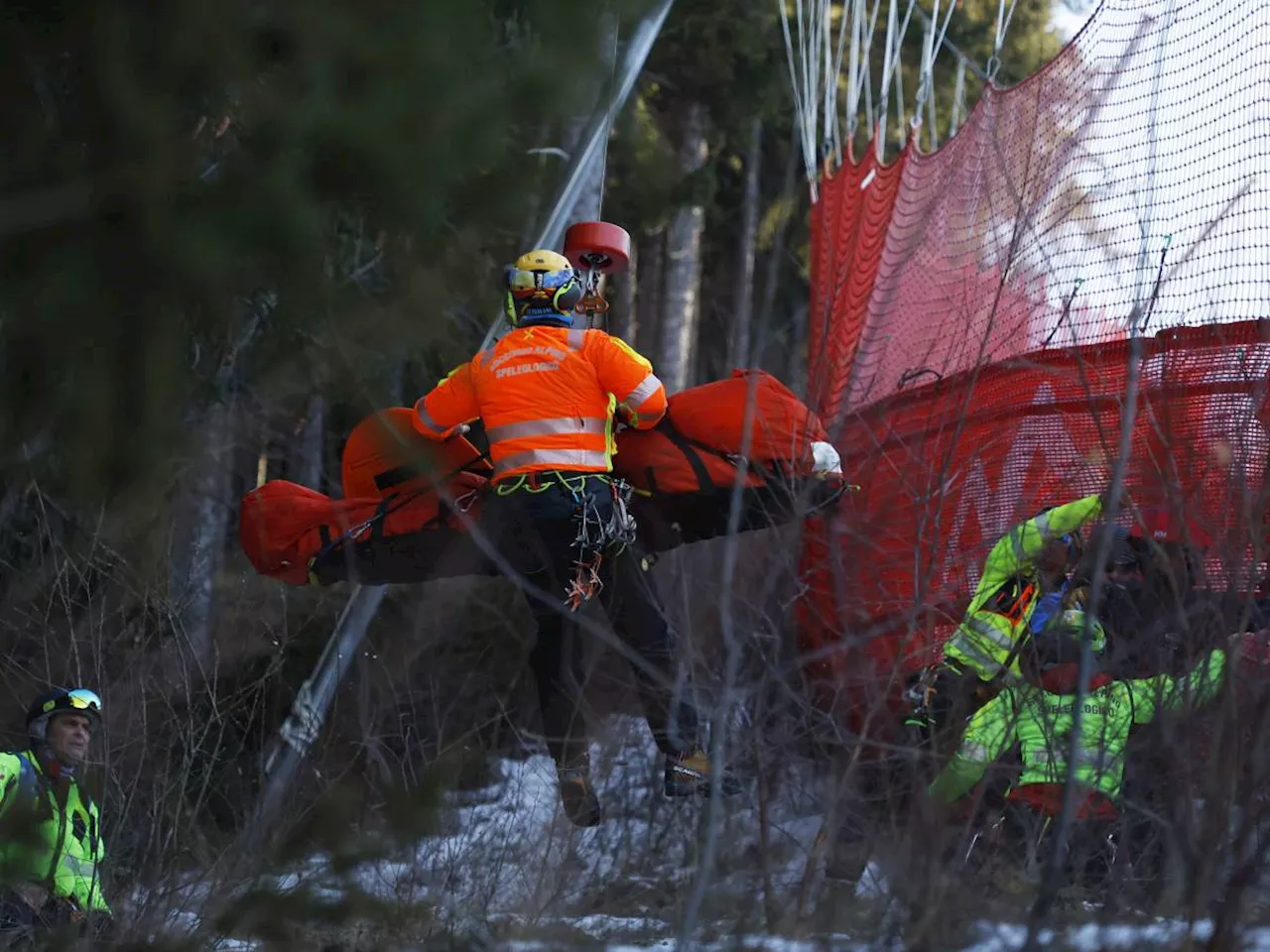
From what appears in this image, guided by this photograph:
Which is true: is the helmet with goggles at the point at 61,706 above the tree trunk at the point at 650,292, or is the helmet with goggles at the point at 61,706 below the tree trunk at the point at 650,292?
above

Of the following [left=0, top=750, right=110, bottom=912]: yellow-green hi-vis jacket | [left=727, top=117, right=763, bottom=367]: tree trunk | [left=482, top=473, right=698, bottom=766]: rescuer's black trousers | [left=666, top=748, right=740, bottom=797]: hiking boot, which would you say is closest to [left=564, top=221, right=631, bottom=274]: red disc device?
[left=727, top=117, right=763, bottom=367]: tree trunk

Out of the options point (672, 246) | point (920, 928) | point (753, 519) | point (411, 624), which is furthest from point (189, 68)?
point (672, 246)

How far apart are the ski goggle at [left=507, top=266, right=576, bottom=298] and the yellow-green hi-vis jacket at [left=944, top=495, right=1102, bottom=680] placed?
1.70 meters

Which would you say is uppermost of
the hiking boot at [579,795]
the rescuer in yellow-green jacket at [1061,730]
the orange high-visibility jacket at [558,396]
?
the orange high-visibility jacket at [558,396]

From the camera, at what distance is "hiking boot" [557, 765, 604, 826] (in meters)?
5.43

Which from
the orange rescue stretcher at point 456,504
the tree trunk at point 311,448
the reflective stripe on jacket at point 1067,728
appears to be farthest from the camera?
the tree trunk at point 311,448

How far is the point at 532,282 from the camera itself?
589 cm

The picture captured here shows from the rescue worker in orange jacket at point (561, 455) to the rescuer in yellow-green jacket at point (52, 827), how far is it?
147 cm

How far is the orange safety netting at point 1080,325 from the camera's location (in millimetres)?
4852

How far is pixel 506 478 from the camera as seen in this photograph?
19.3 ft

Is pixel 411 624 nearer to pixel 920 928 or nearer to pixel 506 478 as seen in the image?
pixel 506 478

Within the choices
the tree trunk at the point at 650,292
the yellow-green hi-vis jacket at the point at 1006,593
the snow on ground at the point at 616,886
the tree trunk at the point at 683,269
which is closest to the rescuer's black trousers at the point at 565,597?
the snow on ground at the point at 616,886

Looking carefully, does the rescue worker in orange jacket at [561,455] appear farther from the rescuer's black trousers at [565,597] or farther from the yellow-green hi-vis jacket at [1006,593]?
the yellow-green hi-vis jacket at [1006,593]

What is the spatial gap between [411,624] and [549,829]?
150 inches
